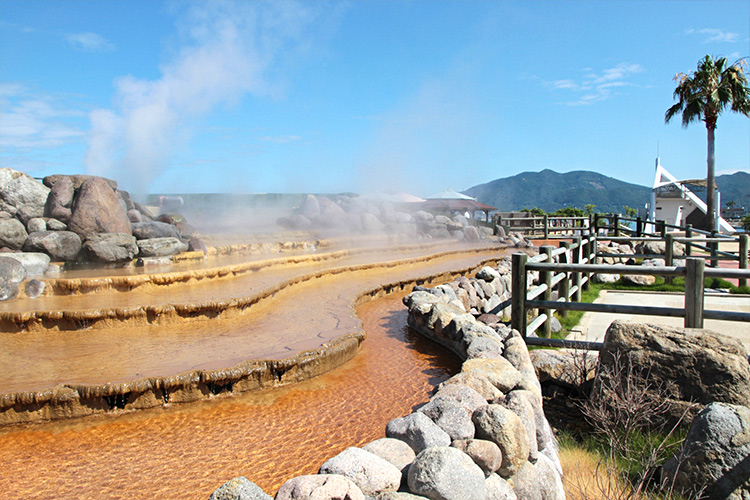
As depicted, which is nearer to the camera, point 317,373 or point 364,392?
point 364,392

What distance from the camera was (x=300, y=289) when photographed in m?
9.84

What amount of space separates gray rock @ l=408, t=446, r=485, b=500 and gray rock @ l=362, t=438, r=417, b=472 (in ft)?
0.60

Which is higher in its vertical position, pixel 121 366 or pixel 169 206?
pixel 169 206

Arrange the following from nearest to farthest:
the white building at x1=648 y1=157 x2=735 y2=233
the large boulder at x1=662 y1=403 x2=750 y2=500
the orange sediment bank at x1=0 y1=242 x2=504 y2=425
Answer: the large boulder at x1=662 y1=403 x2=750 y2=500 < the orange sediment bank at x1=0 y1=242 x2=504 y2=425 < the white building at x1=648 y1=157 x2=735 y2=233

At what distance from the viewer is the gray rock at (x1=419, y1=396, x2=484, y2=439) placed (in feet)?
9.69

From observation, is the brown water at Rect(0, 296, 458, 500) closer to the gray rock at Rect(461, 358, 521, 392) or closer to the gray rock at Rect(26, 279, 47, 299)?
the gray rock at Rect(461, 358, 521, 392)

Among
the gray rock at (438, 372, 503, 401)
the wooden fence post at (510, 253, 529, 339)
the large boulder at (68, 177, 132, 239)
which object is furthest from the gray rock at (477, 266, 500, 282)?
the large boulder at (68, 177, 132, 239)

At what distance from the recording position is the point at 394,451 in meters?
2.74

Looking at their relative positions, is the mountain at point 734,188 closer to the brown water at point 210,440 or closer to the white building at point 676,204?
the white building at point 676,204

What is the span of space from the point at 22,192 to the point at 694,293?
45.1ft

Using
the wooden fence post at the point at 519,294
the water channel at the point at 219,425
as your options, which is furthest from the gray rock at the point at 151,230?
the wooden fence post at the point at 519,294

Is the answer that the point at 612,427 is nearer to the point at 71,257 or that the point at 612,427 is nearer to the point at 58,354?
the point at 58,354

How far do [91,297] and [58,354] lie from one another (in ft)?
9.71

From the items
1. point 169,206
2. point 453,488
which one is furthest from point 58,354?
point 169,206
